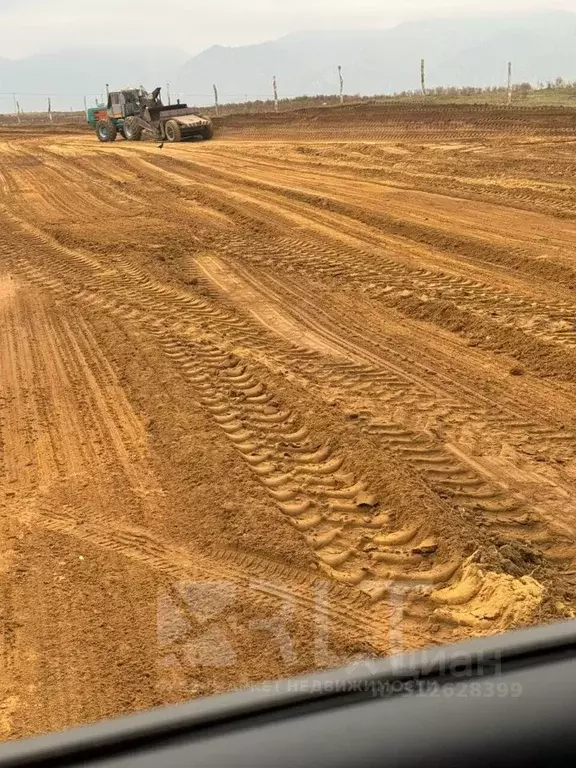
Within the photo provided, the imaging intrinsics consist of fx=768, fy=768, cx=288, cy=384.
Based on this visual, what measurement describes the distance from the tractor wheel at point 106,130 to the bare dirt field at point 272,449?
21.5 metres

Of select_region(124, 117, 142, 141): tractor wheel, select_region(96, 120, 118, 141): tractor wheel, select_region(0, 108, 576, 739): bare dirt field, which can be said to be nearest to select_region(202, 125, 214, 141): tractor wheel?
select_region(124, 117, 142, 141): tractor wheel

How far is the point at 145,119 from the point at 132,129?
0.98m

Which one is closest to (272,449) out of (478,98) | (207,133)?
(207,133)

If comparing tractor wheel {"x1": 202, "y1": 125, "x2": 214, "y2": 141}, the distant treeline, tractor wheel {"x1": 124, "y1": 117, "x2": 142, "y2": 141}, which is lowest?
tractor wheel {"x1": 202, "y1": 125, "x2": 214, "y2": 141}

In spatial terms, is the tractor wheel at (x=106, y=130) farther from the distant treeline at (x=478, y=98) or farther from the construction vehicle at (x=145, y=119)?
the distant treeline at (x=478, y=98)

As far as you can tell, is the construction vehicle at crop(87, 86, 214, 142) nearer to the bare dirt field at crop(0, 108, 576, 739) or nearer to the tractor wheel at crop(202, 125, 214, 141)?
the tractor wheel at crop(202, 125, 214, 141)

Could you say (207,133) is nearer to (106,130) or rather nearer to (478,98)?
(106,130)

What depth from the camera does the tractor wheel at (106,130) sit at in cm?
3189

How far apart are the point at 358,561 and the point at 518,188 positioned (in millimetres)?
11732

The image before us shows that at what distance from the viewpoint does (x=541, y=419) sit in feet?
17.8

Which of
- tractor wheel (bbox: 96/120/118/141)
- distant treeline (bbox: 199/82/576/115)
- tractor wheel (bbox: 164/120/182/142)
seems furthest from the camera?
distant treeline (bbox: 199/82/576/115)

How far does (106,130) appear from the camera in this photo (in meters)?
32.2

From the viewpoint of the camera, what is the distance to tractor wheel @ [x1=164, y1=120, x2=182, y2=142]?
2889cm

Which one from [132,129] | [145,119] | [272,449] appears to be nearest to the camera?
[272,449]
